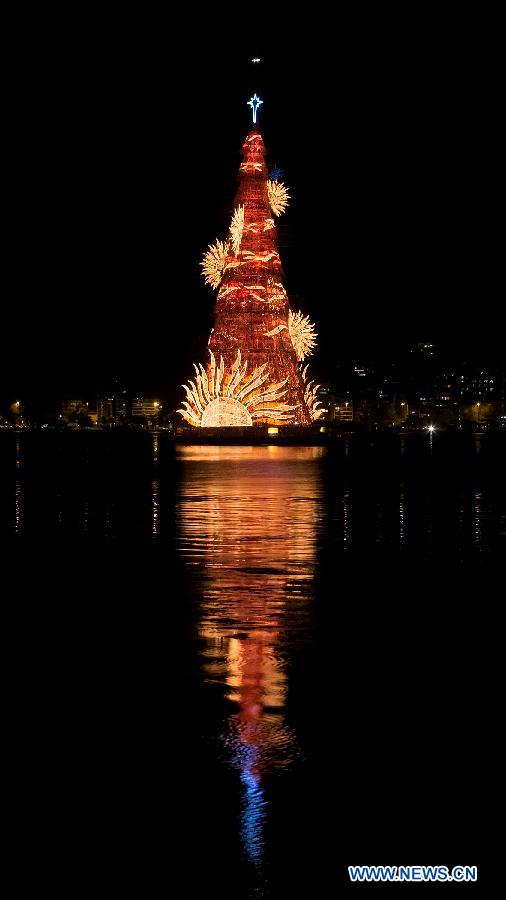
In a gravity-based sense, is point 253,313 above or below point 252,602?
above

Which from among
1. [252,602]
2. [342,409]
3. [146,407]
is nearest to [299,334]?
[252,602]

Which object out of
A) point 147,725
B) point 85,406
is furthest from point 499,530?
point 85,406

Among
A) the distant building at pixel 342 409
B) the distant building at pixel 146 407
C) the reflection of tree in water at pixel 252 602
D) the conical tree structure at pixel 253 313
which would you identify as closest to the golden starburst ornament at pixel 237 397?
the conical tree structure at pixel 253 313

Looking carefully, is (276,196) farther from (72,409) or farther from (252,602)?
(72,409)

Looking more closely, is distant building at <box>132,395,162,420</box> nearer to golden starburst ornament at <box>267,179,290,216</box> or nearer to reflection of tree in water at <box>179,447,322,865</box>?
golden starburst ornament at <box>267,179,290,216</box>

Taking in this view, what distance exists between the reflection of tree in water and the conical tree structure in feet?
133

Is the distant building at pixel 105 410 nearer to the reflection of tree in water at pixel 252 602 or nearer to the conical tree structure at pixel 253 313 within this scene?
the conical tree structure at pixel 253 313

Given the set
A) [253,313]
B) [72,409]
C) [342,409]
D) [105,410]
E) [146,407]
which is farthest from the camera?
[146,407]

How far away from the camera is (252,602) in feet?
44.0

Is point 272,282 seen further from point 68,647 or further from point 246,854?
point 246,854

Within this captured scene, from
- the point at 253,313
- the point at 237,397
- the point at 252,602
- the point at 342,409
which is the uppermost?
the point at 253,313

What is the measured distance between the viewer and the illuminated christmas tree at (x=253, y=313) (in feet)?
240

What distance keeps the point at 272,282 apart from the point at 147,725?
218ft

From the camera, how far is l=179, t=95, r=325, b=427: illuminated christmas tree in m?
73.0
